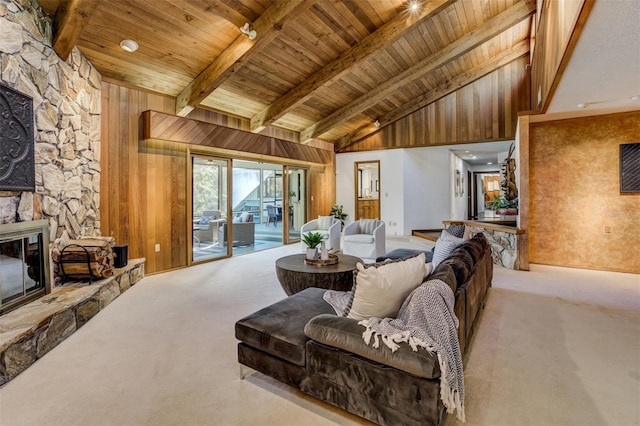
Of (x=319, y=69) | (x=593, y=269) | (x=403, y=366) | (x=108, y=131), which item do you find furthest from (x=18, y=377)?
(x=593, y=269)

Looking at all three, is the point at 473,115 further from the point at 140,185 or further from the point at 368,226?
the point at 140,185

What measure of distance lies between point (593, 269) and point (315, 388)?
550 centimetres

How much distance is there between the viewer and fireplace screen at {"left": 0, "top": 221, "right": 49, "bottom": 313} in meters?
2.72

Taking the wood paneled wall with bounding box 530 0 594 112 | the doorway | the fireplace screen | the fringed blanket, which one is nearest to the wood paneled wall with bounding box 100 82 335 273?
the fireplace screen

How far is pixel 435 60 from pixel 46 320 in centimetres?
680

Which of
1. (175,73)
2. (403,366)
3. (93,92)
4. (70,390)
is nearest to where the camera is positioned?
(403,366)

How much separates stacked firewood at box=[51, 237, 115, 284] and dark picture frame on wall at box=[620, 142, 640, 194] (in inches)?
284

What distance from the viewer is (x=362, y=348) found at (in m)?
1.58

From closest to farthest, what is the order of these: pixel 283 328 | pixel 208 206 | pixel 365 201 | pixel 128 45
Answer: pixel 283 328, pixel 128 45, pixel 208 206, pixel 365 201

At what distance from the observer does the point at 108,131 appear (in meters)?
4.43

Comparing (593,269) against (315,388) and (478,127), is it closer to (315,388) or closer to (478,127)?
(478,127)

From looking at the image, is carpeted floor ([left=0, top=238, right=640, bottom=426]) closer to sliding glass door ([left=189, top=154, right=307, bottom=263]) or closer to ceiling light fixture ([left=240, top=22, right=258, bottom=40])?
sliding glass door ([left=189, top=154, right=307, bottom=263])

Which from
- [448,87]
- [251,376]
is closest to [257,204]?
[448,87]

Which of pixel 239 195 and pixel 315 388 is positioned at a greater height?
pixel 239 195
